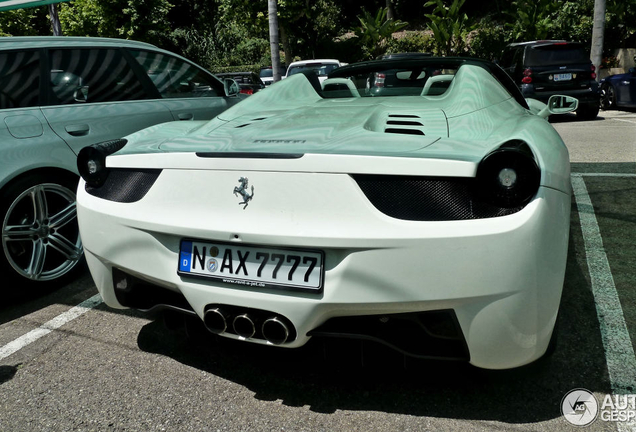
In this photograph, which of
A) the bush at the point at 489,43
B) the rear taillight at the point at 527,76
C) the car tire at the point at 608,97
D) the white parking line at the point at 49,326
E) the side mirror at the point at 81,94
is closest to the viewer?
the white parking line at the point at 49,326

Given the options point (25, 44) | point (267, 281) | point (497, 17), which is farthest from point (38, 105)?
point (497, 17)

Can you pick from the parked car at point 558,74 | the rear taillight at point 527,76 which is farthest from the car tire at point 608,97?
the rear taillight at point 527,76

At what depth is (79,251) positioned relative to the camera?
11.5 feet

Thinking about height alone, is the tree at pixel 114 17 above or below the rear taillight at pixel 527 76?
above

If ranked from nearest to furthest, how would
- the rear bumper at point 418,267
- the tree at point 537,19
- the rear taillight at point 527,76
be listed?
the rear bumper at point 418,267 → the rear taillight at point 527,76 → the tree at point 537,19

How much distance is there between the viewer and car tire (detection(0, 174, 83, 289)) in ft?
10.2

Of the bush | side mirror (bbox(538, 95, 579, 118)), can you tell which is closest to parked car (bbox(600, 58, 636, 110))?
side mirror (bbox(538, 95, 579, 118))

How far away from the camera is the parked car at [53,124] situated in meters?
3.12

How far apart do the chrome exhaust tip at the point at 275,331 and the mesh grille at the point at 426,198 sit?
53 centimetres

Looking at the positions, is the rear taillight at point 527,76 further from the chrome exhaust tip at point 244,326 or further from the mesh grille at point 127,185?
the chrome exhaust tip at point 244,326

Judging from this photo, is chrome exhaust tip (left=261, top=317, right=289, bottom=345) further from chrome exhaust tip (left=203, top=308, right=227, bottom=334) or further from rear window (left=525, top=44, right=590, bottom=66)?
rear window (left=525, top=44, right=590, bottom=66)

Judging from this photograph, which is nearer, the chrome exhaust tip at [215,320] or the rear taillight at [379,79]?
the chrome exhaust tip at [215,320]

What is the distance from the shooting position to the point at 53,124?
132 inches

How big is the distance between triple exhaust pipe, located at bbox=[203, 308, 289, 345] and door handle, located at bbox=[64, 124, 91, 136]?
1992mm
